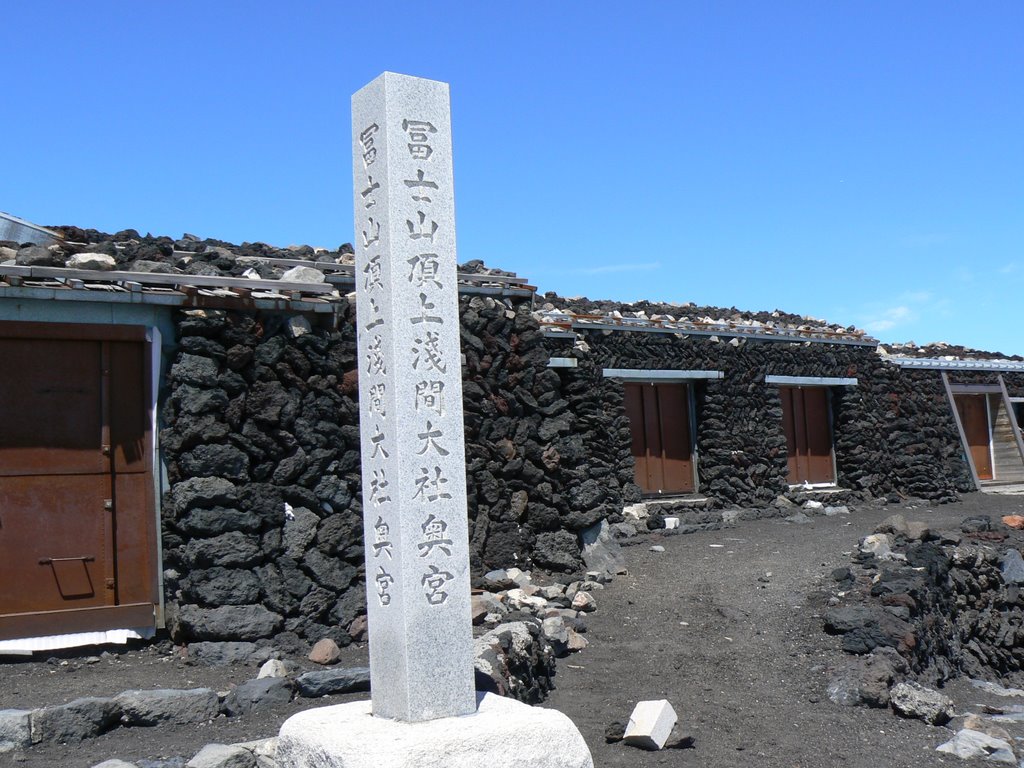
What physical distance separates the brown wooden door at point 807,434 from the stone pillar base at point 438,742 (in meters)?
13.2

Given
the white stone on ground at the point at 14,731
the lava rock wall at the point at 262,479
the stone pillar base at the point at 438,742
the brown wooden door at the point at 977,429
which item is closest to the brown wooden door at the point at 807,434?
the brown wooden door at the point at 977,429

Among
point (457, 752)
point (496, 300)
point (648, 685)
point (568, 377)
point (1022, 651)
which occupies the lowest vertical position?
point (1022, 651)

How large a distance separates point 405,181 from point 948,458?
1728 centimetres

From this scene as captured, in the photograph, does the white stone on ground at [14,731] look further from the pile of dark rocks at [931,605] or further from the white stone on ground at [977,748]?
the white stone on ground at [977,748]

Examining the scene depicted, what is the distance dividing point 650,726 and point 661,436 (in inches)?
358

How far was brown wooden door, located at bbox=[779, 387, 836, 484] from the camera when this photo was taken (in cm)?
1677

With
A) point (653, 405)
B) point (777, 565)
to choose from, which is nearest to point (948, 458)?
point (653, 405)

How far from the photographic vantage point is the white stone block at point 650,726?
5836 mm

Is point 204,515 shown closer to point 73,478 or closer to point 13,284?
point 73,478

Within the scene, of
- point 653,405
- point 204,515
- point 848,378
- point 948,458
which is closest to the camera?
point 204,515

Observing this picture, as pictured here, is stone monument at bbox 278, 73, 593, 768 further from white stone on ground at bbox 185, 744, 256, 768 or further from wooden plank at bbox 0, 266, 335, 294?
wooden plank at bbox 0, 266, 335, 294

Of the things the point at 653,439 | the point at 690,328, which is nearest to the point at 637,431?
the point at 653,439

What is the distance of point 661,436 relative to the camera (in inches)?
580

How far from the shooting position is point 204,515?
23.3 feet
